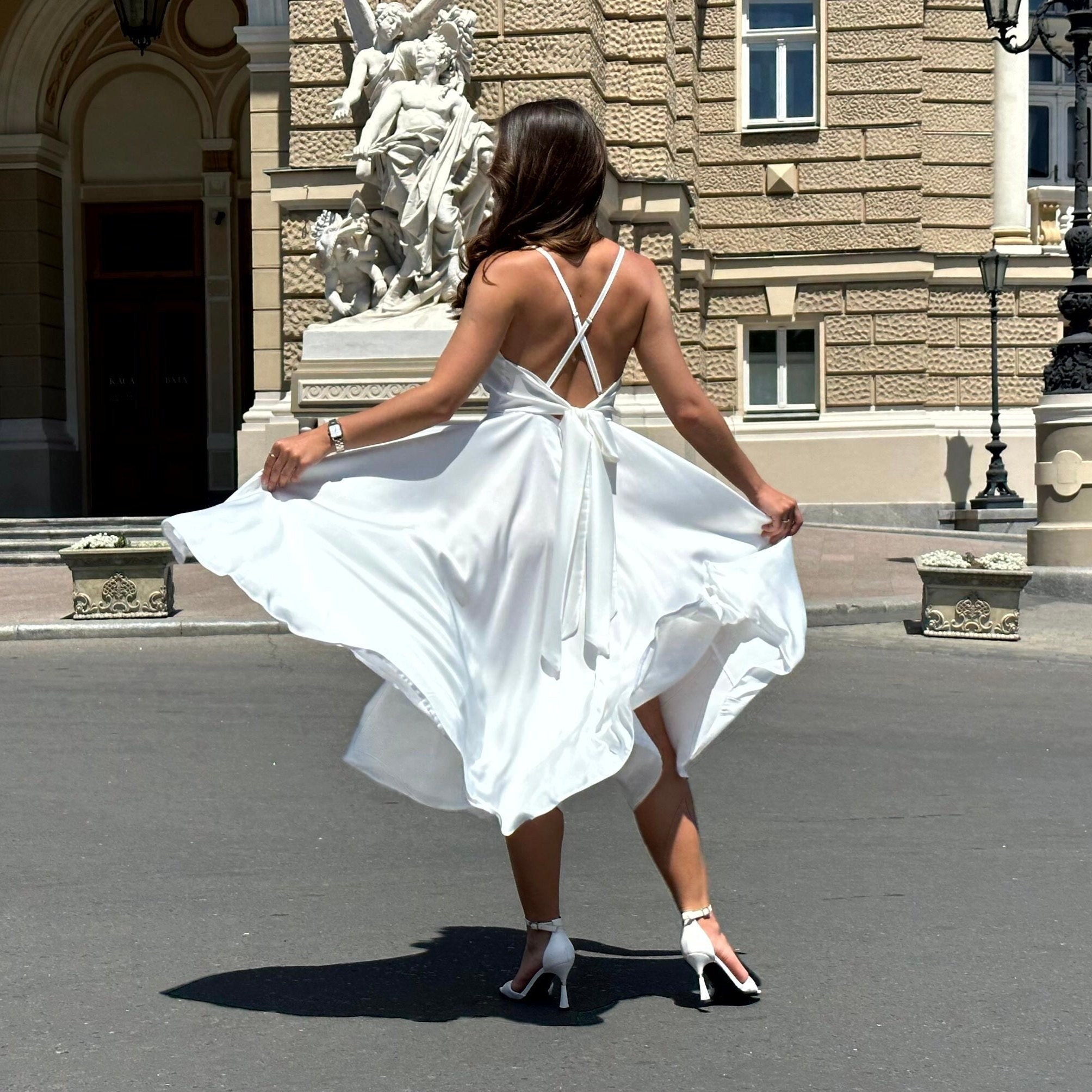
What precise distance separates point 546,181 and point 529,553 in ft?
2.65

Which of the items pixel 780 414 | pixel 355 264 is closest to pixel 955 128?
pixel 780 414

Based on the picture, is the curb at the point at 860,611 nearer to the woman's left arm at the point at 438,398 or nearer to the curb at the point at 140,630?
the curb at the point at 140,630

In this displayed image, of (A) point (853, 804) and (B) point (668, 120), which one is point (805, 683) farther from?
(B) point (668, 120)

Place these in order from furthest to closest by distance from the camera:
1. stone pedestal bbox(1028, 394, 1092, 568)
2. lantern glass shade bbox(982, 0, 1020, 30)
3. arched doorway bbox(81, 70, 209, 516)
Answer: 1. arched doorway bbox(81, 70, 209, 516)
2. lantern glass shade bbox(982, 0, 1020, 30)
3. stone pedestal bbox(1028, 394, 1092, 568)

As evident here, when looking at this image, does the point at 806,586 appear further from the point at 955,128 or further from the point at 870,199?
the point at 955,128

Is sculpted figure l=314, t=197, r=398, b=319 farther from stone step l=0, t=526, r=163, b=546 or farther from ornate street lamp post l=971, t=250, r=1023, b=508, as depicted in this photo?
ornate street lamp post l=971, t=250, r=1023, b=508

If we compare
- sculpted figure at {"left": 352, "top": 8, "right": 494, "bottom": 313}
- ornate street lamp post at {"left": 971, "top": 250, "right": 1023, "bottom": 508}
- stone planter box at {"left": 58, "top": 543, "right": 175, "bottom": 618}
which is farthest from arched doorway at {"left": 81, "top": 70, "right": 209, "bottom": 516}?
stone planter box at {"left": 58, "top": 543, "right": 175, "bottom": 618}

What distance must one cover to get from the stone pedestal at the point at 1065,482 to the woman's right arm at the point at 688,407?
11175 millimetres

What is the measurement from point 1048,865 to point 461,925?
1900mm

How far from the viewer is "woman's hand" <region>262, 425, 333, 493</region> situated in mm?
4113

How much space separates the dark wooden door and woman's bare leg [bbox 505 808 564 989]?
22501 mm

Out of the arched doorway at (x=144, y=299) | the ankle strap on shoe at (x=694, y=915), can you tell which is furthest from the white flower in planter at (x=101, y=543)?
the arched doorway at (x=144, y=299)

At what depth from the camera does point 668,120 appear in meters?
22.3

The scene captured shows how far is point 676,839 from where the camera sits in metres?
4.11
